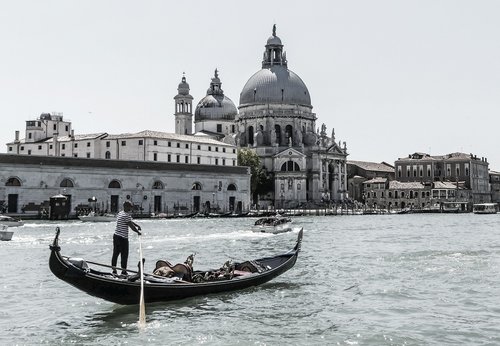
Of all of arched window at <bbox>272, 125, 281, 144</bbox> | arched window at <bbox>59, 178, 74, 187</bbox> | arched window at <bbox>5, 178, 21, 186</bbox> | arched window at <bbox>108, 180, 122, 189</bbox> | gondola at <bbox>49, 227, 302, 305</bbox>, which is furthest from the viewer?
arched window at <bbox>272, 125, 281, 144</bbox>

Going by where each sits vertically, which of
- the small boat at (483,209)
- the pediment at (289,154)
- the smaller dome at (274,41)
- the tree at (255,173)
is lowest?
the small boat at (483,209)

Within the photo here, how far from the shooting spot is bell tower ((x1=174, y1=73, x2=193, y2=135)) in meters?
108

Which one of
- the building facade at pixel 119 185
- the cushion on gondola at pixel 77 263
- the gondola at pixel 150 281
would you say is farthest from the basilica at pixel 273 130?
the cushion on gondola at pixel 77 263

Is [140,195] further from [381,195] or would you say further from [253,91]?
[381,195]

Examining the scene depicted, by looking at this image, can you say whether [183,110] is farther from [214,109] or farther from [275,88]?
[275,88]

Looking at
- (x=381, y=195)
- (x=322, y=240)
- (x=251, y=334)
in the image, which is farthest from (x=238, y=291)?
(x=381, y=195)

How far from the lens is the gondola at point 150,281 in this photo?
13.7m

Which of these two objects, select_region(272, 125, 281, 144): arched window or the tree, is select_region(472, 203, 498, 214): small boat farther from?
select_region(272, 125, 281, 144): arched window

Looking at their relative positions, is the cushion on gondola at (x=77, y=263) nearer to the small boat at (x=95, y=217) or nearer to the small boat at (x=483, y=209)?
the small boat at (x=95, y=217)

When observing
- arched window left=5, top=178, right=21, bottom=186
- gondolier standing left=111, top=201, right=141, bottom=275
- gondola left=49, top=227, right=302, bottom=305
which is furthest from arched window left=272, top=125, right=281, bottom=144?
gondolier standing left=111, top=201, right=141, bottom=275

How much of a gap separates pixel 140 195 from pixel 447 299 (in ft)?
172

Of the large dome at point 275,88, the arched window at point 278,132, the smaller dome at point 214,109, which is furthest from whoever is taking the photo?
the smaller dome at point 214,109

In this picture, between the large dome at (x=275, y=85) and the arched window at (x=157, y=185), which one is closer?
the arched window at (x=157, y=185)

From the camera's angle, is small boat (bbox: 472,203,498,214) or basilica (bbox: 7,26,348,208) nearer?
basilica (bbox: 7,26,348,208)
